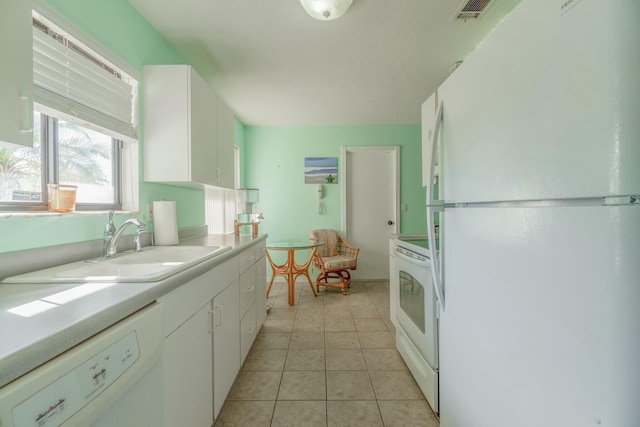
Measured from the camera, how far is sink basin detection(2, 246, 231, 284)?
0.86 metres

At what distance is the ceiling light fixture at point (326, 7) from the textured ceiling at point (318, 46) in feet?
0.42

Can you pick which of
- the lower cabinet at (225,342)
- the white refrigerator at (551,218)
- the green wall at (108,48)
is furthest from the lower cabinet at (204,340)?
the white refrigerator at (551,218)

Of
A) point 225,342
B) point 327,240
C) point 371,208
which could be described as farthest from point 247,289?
point 371,208

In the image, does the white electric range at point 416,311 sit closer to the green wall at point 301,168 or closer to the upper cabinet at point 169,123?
the upper cabinet at point 169,123

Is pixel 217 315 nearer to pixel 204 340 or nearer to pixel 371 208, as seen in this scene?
pixel 204 340

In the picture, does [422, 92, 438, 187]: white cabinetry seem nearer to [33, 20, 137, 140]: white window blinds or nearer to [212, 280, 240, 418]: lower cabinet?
[212, 280, 240, 418]: lower cabinet

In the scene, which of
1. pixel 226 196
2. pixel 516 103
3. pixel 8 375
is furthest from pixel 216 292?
pixel 226 196

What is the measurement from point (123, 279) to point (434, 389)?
5.23 ft

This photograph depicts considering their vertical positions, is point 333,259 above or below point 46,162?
below

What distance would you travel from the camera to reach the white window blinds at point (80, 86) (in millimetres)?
1080

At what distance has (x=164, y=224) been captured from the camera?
176 centimetres

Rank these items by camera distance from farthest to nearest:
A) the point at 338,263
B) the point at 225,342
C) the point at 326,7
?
1. the point at 338,263
2. the point at 326,7
3. the point at 225,342

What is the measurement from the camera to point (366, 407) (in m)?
1.51

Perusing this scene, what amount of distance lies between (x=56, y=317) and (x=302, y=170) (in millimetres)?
3536
